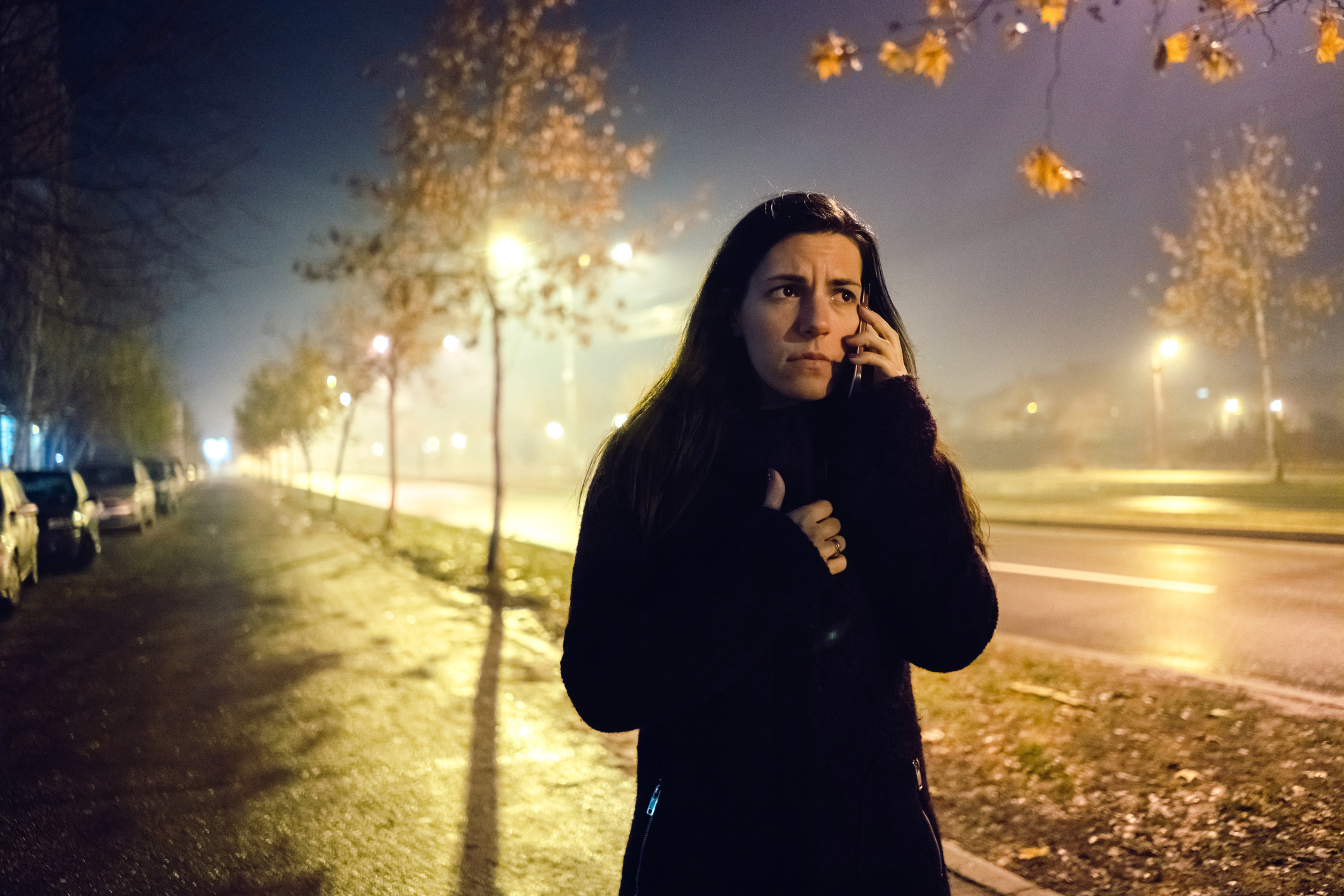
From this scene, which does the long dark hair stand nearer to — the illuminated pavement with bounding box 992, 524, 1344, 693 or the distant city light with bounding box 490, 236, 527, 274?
the illuminated pavement with bounding box 992, 524, 1344, 693

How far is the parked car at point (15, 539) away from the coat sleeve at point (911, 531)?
37.9 feet

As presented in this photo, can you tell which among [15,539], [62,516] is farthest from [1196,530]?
[62,516]

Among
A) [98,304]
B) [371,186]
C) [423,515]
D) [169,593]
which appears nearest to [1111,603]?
[371,186]

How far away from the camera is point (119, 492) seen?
22359mm

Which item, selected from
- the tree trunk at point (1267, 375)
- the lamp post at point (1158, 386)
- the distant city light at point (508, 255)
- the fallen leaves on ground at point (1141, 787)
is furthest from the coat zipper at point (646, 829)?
the lamp post at point (1158, 386)

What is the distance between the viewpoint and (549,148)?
36.7 ft

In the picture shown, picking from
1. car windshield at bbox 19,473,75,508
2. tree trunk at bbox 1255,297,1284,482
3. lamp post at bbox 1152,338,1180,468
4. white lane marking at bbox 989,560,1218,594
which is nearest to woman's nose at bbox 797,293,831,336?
white lane marking at bbox 989,560,1218,594

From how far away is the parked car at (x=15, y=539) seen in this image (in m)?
9.91

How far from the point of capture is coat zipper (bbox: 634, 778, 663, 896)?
1.47 m

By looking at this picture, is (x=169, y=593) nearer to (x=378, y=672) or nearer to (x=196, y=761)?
(x=378, y=672)

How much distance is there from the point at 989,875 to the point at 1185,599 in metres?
7.40

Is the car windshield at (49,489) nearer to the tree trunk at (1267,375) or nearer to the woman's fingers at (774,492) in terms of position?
the woman's fingers at (774,492)

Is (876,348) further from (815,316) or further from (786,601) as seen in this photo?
(786,601)

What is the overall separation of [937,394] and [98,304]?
27.4 meters
